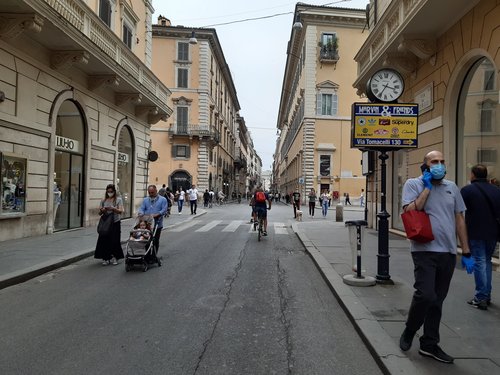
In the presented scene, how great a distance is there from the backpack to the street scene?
0.07 metres

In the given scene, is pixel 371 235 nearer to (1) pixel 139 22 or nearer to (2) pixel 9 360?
(2) pixel 9 360

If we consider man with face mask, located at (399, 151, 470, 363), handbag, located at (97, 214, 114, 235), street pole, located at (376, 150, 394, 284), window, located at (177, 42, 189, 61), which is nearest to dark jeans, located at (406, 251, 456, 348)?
man with face mask, located at (399, 151, 470, 363)

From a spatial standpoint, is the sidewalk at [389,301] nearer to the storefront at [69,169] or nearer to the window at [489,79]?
the storefront at [69,169]

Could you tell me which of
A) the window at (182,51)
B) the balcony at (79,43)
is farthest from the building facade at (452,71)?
the window at (182,51)

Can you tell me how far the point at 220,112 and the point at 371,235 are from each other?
141ft

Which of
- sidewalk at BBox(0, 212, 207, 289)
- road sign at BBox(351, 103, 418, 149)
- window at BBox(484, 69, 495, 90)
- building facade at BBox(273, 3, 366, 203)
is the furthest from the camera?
building facade at BBox(273, 3, 366, 203)

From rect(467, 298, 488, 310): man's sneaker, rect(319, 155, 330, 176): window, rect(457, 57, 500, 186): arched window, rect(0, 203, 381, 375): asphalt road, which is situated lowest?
rect(0, 203, 381, 375): asphalt road

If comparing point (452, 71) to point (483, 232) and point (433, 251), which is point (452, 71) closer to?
point (483, 232)

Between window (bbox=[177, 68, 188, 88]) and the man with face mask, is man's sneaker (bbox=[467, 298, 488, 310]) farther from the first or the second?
window (bbox=[177, 68, 188, 88])

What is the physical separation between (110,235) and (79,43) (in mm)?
6152

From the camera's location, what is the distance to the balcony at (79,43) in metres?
9.94

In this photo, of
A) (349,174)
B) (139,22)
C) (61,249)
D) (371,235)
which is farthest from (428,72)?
(349,174)

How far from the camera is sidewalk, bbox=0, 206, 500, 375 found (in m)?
3.77

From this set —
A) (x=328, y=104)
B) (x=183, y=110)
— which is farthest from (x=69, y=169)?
(x=328, y=104)
